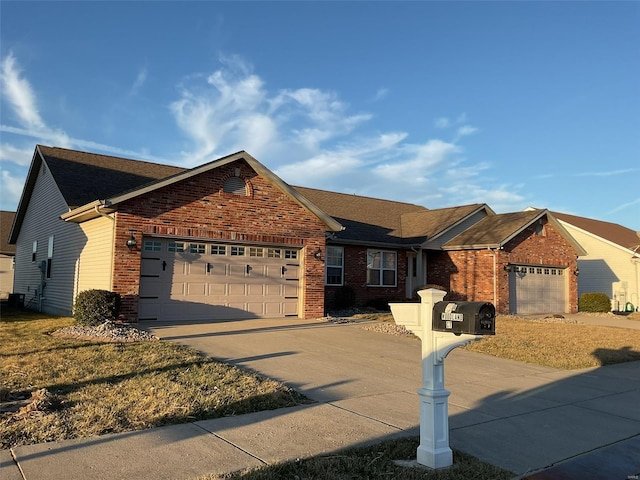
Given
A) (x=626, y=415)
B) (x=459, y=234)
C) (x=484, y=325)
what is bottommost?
(x=626, y=415)

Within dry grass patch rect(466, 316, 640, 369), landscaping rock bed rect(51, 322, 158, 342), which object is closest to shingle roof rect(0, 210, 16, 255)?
landscaping rock bed rect(51, 322, 158, 342)

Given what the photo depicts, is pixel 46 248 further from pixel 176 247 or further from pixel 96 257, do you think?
pixel 176 247

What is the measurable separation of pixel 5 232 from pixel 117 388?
32.8 metres

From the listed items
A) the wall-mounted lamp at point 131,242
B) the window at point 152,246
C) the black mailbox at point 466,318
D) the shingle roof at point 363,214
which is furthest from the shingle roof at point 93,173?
the black mailbox at point 466,318

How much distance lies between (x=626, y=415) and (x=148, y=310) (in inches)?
437

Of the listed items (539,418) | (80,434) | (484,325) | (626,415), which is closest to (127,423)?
(80,434)

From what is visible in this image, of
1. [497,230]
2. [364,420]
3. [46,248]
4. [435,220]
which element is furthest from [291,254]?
[364,420]

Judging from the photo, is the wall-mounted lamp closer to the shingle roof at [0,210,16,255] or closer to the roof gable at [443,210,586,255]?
the roof gable at [443,210,586,255]

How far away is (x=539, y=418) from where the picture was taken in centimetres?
654

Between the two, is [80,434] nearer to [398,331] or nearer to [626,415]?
[626,415]

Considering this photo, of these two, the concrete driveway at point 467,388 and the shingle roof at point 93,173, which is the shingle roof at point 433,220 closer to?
the concrete driveway at point 467,388

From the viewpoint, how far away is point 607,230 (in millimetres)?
35656

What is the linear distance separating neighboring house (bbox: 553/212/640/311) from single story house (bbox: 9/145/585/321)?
7.36 m

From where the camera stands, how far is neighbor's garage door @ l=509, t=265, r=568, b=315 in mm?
22453
